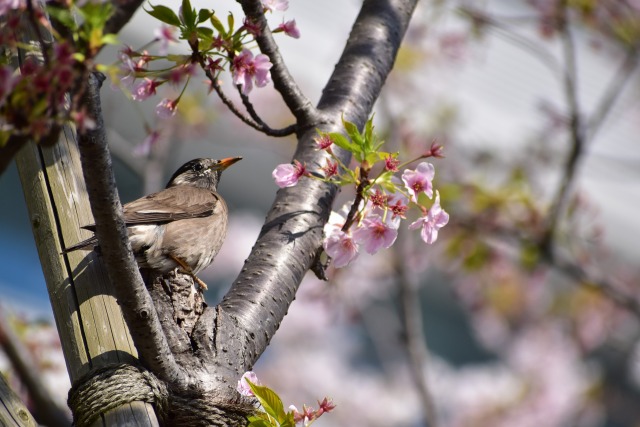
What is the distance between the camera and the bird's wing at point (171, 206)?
3354mm

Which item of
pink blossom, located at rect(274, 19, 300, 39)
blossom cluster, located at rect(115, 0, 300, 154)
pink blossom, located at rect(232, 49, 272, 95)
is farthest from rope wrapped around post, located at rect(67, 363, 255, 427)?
pink blossom, located at rect(274, 19, 300, 39)

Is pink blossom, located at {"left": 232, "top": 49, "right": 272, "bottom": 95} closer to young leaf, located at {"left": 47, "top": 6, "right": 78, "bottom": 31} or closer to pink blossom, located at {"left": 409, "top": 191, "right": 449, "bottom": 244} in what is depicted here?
pink blossom, located at {"left": 409, "top": 191, "right": 449, "bottom": 244}

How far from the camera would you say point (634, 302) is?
561 cm

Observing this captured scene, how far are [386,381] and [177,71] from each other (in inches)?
260

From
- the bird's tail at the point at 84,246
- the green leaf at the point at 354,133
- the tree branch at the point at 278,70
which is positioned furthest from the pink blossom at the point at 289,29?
the bird's tail at the point at 84,246

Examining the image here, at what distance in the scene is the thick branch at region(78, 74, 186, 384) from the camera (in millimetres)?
1752

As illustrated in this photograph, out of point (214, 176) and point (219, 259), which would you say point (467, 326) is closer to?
point (219, 259)

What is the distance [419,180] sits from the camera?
2.29 metres

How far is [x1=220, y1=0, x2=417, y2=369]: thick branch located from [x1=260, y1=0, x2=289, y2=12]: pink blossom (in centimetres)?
9

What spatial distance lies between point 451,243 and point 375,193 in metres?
3.64

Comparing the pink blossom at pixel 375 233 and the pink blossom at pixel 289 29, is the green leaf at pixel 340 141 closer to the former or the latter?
the pink blossom at pixel 375 233

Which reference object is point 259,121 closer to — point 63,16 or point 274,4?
point 274,4

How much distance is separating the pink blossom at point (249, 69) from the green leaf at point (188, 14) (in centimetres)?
21

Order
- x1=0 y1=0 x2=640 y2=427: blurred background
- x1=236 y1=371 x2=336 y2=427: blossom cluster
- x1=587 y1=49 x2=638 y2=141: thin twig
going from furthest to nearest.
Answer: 1. x1=0 y1=0 x2=640 y2=427: blurred background
2. x1=587 y1=49 x2=638 y2=141: thin twig
3. x1=236 y1=371 x2=336 y2=427: blossom cluster
